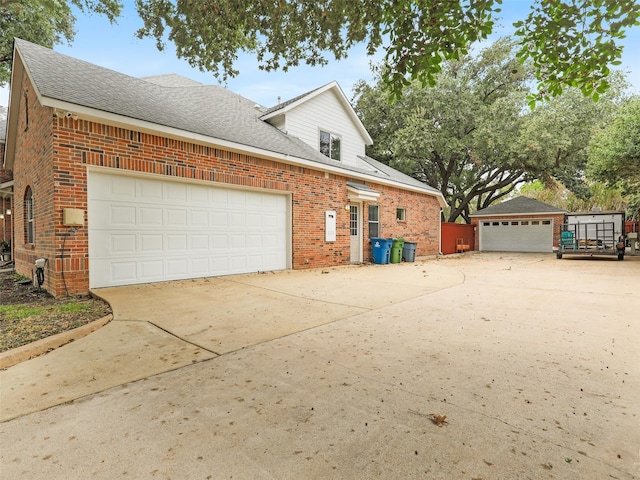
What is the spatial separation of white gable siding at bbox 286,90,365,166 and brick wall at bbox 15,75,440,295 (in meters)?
2.68

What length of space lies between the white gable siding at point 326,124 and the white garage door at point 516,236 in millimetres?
12364

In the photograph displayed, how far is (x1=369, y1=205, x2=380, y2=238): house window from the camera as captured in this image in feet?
43.9

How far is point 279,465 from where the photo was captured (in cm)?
173

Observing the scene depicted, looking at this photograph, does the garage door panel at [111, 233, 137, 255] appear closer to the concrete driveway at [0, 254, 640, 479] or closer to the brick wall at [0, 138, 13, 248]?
the concrete driveway at [0, 254, 640, 479]

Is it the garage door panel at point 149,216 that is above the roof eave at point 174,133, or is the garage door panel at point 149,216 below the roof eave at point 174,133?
below

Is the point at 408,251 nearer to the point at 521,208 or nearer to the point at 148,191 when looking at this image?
the point at 148,191

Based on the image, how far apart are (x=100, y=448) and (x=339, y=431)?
1.37 m

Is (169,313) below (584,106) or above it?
below

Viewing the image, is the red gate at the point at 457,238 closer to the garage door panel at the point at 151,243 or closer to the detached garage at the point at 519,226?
the detached garage at the point at 519,226

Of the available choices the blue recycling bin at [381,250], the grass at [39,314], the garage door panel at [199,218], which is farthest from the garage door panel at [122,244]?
the blue recycling bin at [381,250]

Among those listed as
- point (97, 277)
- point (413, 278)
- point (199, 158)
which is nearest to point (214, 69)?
point (199, 158)

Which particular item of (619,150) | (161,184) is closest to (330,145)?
(161,184)

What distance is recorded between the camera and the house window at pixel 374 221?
13391 mm

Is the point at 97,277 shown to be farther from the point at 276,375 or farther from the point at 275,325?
the point at 276,375
